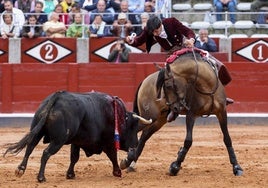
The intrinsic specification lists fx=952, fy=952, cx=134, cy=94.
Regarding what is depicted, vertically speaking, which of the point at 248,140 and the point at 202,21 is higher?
the point at 202,21

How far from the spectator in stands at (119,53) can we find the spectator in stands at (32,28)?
5.01ft

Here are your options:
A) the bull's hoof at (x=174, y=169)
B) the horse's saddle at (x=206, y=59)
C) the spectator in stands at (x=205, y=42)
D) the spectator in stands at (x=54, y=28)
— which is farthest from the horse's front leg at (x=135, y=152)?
the spectator in stands at (x=54, y=28)

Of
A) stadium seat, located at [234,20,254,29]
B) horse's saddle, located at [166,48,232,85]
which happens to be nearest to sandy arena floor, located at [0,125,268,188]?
horse's saddle, located at [166,48,232,85]

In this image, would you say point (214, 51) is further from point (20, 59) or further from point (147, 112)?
point (147, 112)

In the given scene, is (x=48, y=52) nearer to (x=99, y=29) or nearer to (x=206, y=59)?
(x=99, y=29)

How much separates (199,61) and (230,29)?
8837 millimetres

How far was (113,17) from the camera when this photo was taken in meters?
18.1

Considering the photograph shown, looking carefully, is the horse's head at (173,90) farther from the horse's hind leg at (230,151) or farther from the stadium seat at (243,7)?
the stadium seat at (243,7)

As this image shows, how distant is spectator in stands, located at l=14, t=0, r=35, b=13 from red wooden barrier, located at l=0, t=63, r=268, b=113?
175cm

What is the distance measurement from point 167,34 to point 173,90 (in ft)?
2.95

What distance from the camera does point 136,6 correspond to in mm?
18641

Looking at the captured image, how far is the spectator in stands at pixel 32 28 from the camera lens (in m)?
17.9

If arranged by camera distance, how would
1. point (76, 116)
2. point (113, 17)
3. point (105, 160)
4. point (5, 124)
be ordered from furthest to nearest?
point (113, 17), point (5, 124), point (105, 160), point (76, 116)

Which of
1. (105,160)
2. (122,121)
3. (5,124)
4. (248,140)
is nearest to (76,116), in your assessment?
(122,121)
